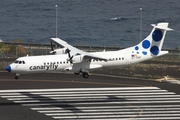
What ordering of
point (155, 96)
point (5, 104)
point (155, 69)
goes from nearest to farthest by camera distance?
1. point (5, 104)
2. point (155, 96)
3. point (155, 69)

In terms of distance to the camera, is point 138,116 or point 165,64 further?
point 165,64

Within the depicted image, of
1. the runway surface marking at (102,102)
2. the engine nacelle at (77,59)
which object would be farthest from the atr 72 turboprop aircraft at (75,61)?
the runway surface marking at (102,102)

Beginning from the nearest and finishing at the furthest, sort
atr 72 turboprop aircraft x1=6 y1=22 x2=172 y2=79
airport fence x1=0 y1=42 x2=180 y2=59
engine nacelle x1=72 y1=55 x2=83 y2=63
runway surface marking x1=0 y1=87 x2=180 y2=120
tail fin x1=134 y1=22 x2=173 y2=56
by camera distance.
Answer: engine nacelle x1=72 y1=55 x2=83 y2=63
atr 72 turboprop aircraft x1=6 y1=22 x2=172 y2=79
runway surface marking x1=0 y1=87 x2=180 y2=120
tail fin x1=134 y1=22 x2=173 y2=56
airport fence x1=0 y1=42 x2=180 y2=59

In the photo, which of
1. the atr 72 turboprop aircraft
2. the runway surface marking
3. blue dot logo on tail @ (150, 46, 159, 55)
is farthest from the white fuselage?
the runway surface marking

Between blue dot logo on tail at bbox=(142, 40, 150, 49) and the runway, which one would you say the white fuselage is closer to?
blue dot logo on tail at bbox=(142, 40, 150, 49)

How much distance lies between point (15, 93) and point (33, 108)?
1162 cm

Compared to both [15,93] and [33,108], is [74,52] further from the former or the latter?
[15,93]

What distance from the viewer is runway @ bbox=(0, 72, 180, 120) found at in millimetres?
86812

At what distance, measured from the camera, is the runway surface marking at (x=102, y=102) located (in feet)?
285

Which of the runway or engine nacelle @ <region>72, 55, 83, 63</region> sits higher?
engine nacelle @ <region>72, 55, 83, 63</region>

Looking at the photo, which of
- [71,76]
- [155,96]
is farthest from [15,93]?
[155,96]

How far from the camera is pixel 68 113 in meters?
87.6

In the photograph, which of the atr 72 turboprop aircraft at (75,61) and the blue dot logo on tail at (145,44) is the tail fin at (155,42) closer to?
the blue dot logo on tail at (145,44)

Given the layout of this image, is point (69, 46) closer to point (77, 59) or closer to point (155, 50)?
point (77, 59)
